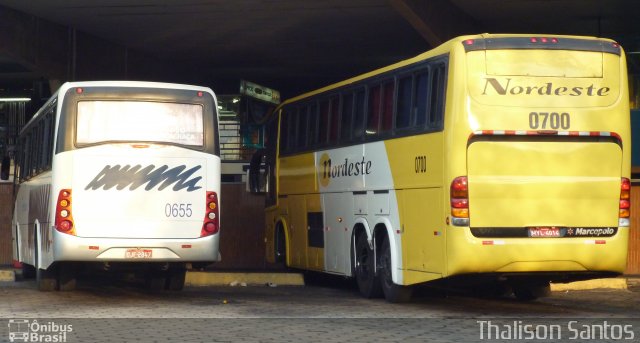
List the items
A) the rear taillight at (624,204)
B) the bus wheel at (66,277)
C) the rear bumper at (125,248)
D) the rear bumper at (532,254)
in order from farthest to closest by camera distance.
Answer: the bus wheel at (66,277), the rear bumper at (125,248), the rear taillight at (624,204), the rear bumper at (532,254)

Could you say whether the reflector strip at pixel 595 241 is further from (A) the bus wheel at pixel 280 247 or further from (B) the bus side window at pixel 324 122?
(A) the bus wheel at pixel 280 247

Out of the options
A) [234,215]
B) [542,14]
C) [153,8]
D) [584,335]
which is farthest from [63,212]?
[542,14]

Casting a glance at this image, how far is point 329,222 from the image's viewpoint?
1925 cm

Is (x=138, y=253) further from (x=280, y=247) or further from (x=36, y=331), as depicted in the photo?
(x=280, y=247)

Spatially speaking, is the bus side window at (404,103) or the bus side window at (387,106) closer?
the bus side window at (404,103)

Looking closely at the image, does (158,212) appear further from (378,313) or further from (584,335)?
(584,335)

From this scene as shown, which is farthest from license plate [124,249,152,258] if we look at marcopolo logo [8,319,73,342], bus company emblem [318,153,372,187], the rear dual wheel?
bus company emblem [318,153,372,187]

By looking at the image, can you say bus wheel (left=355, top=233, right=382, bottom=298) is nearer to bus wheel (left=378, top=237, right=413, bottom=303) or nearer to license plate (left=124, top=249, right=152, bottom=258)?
bus wheel (left=378, top=237, right=413, bottom=303)

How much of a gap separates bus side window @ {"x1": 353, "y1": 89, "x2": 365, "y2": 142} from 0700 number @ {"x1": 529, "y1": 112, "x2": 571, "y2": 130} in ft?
12.2

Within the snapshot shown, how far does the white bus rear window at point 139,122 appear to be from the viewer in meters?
16.5

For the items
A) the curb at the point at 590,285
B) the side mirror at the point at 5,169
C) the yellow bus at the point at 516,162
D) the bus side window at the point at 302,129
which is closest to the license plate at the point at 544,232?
the yellow bus at the point at 516,162

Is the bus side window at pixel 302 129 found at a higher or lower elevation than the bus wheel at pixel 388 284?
higher

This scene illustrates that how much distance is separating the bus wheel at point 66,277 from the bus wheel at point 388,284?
179 inches

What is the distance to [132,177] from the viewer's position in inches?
648
